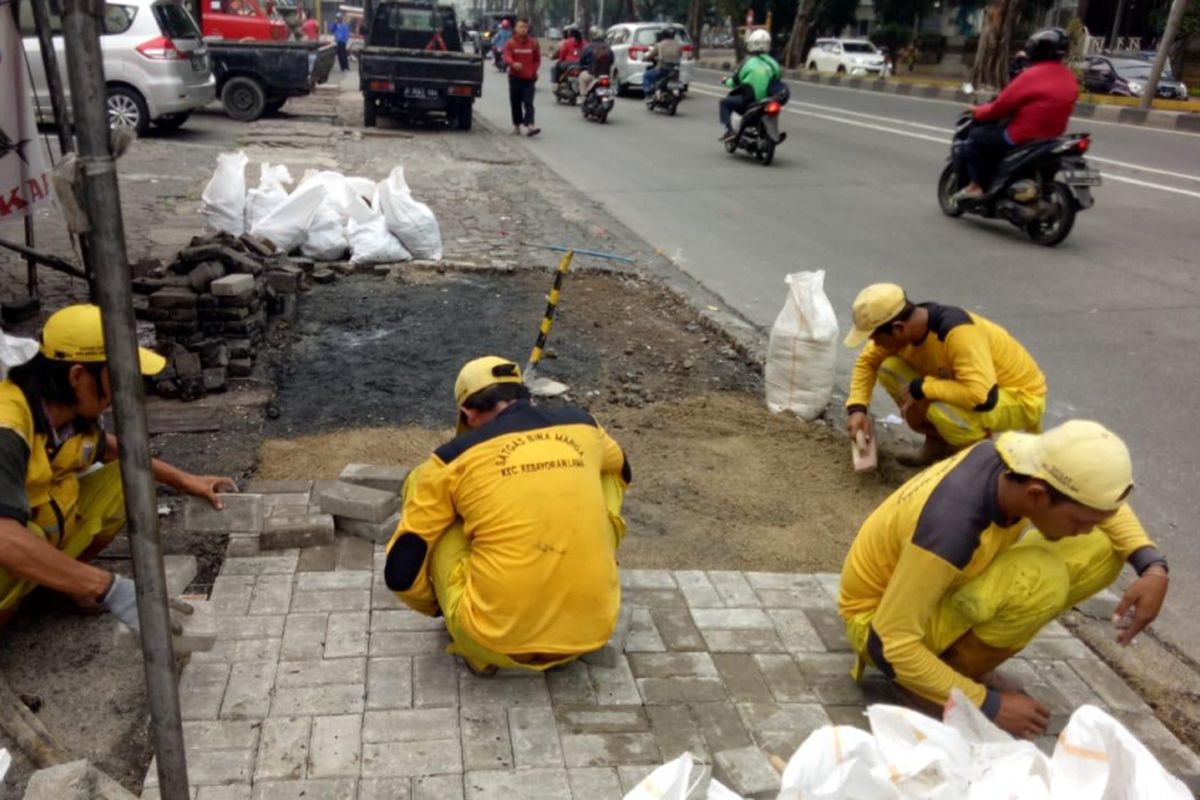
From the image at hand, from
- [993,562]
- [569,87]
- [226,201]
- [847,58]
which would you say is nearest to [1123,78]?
[847,58]

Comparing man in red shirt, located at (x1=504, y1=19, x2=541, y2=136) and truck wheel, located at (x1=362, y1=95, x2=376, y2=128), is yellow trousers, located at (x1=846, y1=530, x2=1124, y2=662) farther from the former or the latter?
truck wheel, located at (x1=362, y1=95, x2=376, y2=128)

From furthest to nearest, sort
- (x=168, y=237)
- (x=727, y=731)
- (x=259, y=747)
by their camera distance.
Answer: (x=168, y=237)
(x=727, y=731)
(x=259, y=747)

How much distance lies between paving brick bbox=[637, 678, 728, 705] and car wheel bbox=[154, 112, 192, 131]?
13.9 meters

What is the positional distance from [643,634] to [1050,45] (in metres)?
7.82

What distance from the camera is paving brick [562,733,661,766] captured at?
108 inches

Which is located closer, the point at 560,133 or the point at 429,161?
the point at 429,161

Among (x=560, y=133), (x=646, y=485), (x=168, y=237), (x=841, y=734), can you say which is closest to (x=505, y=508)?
(x=841, y=734)

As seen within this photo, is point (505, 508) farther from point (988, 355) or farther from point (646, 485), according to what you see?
point (988, 355)

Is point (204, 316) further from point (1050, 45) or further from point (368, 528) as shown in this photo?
point (1050, 45)

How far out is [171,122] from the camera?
591 inches

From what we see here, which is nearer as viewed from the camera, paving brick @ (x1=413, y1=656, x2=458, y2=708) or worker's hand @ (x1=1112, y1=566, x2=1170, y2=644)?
worker's hand @ (x1=1112, y1=566, x2=1170, y2=644)

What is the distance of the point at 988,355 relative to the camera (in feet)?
14.1

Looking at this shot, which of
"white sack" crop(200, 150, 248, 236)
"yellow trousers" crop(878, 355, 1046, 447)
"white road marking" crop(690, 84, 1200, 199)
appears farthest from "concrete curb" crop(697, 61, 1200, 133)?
"white sack" crop(200, 150, 248, 236)

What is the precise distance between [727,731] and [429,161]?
1202 centimetres
